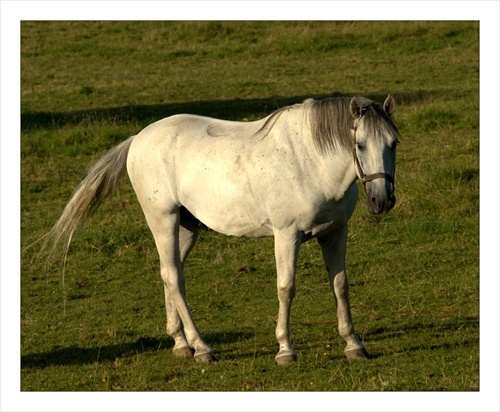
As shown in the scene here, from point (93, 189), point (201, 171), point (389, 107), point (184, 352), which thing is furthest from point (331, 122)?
point (93, 189)

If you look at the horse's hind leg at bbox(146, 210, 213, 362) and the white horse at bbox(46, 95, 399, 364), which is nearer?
the white horse at bbox(46, 95, 399, 364)

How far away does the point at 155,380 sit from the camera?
771cm

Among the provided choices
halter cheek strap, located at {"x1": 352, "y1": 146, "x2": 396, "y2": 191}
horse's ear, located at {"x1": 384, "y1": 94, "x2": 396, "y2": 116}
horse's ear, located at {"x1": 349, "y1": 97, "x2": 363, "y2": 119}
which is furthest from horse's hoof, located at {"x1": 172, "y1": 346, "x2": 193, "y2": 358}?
horse's ear, located at {"x1": 384, "y1": 94, "x2": 396, "y2": 116}

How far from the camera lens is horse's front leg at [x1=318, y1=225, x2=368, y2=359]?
7.96 m

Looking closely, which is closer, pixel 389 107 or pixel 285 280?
pixel 389 107

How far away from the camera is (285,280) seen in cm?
779

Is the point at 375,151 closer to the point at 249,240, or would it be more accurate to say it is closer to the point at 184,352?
the point at 184,352

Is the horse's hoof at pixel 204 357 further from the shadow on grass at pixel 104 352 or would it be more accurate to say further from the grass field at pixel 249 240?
the shadow on grass at pixel 104 352

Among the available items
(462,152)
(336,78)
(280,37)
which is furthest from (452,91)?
(280,37)

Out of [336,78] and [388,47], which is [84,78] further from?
[388,47]

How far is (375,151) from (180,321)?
2419 mm

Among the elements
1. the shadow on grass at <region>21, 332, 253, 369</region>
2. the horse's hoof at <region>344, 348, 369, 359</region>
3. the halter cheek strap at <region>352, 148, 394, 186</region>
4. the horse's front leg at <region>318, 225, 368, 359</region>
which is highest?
the halter cheek strap at <region>352, 148, 394, 186</region>

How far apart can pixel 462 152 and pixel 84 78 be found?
8.36 m

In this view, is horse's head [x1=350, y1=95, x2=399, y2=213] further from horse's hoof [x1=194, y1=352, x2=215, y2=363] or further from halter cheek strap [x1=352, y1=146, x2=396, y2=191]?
horse's hoof [x1=194, y1=352, x2=215, y2=363]
